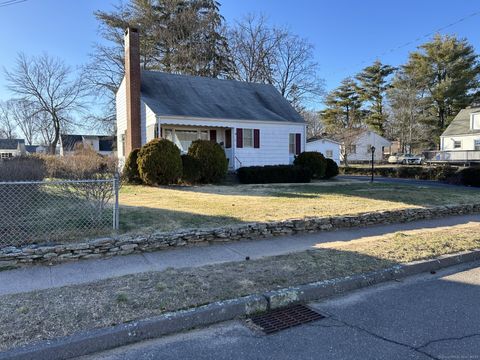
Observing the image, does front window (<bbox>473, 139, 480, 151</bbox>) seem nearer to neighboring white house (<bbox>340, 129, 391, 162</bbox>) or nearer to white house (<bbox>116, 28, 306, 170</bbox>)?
neighboring white house (<bbox>340, 129, 391, 162</bbox>)

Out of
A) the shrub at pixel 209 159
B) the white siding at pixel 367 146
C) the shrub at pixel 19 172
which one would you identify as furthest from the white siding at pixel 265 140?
the white siding at pixel 367 146

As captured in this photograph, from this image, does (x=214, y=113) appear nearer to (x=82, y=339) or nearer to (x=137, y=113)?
(x=137, y=113)

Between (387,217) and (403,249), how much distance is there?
285 cm

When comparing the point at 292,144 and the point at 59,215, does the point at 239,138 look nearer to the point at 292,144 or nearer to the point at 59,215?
the point at 292,144

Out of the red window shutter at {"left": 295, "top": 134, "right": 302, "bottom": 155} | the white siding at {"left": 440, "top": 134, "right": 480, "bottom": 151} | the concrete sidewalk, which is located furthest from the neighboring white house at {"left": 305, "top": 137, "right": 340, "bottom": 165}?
the concrete sidewalk

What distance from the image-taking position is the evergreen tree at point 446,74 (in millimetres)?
44500

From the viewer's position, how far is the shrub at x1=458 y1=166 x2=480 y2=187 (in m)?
18.4

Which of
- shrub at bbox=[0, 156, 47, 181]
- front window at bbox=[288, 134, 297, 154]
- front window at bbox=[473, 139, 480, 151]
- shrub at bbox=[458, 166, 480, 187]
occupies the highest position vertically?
front window at bbox=[473, 139, 480, 151]

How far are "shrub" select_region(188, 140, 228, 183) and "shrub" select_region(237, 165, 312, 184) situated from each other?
122 centimetres

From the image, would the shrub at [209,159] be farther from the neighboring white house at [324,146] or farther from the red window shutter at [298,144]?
the neighboring white house at [324,146]

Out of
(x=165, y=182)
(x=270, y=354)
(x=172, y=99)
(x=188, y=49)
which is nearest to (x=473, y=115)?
(x=188, y=49)

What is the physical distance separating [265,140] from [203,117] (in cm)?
408

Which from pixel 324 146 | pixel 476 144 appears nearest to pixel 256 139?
pixel 324 146

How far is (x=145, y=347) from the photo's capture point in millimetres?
3227
